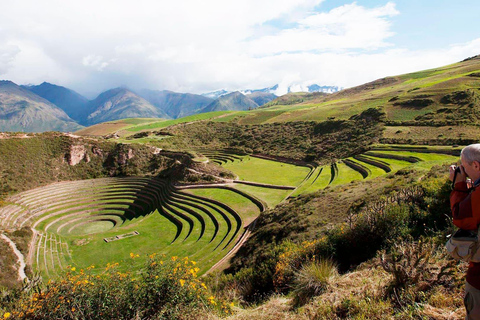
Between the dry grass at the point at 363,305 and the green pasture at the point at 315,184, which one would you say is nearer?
the dry grass at the point at 363,305

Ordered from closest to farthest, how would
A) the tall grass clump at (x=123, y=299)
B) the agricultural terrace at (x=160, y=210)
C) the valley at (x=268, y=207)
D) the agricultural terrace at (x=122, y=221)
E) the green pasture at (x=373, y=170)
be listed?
the tall grass clump at (x=123, y=299) < the valley at (x=268, y=207) < the agricultural terrace at (x=122, y=221) < the agricultural terrace at (x=160, y=210) < the green pasture at (x=373, y=170)

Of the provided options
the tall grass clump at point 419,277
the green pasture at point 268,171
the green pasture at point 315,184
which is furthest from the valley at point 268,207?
the green pasture at point 268,171

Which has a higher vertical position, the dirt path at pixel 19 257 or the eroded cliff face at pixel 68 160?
the eroded cliff face at pixel 68 160

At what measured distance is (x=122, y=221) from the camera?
31.8 metres

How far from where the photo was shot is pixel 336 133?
57875mm

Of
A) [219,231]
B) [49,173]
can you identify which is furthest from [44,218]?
[219,231]

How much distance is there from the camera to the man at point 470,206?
2.73m

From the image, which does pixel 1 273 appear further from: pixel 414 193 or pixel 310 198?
pixel 414 193

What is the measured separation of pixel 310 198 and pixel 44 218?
31.4m

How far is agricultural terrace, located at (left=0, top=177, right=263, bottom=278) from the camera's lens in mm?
22203

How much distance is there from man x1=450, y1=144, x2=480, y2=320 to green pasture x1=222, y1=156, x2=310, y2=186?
107ft

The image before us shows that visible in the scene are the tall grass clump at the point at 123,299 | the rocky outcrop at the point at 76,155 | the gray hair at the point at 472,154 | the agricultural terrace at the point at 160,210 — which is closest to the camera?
the gray hair at the point at 472,154

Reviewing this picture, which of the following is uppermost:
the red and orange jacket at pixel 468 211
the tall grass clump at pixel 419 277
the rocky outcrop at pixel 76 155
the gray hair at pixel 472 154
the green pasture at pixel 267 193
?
the rocky outcrop at pixel 76 155

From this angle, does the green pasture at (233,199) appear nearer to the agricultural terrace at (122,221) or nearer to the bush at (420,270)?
the agricultural terrace at (122,221)
